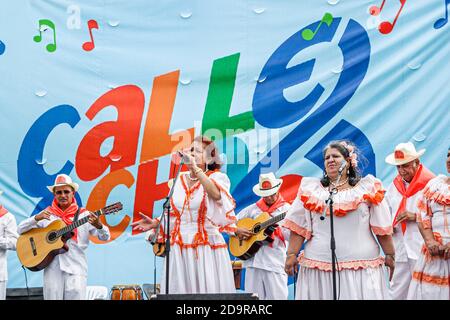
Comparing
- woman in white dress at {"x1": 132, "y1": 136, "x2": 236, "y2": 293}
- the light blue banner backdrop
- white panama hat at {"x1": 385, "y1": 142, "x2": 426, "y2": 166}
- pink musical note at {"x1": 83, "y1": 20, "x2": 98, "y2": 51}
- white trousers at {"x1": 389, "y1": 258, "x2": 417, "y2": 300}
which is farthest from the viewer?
pink musical note at {"x1": 83, "y1": 20, "x2": 98, "y2": 51}

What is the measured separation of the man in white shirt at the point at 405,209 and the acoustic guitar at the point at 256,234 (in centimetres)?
130

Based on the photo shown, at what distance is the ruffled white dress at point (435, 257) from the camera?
18.8 ft

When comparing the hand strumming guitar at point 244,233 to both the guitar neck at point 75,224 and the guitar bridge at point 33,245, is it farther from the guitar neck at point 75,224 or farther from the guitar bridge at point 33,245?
the guitar bridge at point 33,245

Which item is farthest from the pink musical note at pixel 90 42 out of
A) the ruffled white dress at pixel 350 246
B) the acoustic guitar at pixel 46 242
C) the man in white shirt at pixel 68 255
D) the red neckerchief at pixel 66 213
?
the ruffled white dress at pixel 350 246

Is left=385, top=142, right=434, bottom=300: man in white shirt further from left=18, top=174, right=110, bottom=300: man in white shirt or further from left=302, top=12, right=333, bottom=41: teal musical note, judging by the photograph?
left=18, top=174, right=110, bottom=300: man in white shirt

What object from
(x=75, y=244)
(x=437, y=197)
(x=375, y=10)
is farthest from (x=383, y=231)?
(x=375, y=10)

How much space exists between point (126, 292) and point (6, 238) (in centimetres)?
144

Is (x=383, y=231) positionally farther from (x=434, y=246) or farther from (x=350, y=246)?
(x=434, y=246)

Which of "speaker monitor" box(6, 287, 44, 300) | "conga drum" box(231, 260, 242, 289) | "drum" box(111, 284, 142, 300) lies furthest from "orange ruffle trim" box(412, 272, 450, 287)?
"speaker monitor" box(6, 287, 44, 300)

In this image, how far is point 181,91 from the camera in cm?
930

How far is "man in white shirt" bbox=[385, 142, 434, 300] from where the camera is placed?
738 centimetres

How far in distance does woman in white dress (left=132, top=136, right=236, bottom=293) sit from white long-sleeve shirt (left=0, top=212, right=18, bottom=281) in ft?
7.62

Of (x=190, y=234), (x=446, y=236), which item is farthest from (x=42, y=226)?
(x=446, y=236)

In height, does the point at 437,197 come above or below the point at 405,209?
below
